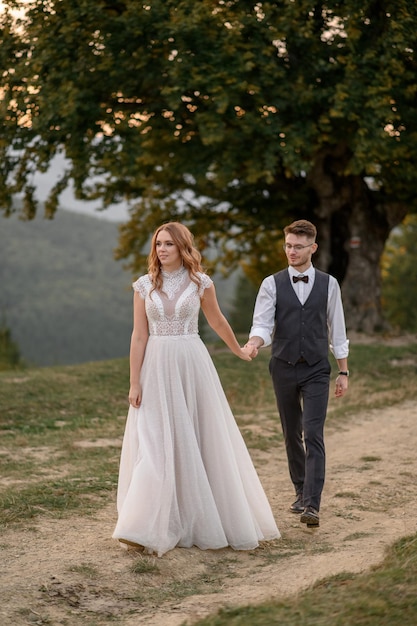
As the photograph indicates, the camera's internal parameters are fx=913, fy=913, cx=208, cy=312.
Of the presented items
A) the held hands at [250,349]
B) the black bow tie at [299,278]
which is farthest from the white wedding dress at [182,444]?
the black bow tie at [299,278]

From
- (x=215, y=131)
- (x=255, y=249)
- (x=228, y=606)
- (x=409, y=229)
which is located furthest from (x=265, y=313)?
(x=409, y=229)

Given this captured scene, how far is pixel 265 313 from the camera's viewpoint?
23.4ft

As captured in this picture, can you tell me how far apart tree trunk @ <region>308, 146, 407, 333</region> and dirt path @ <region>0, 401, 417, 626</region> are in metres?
16.6

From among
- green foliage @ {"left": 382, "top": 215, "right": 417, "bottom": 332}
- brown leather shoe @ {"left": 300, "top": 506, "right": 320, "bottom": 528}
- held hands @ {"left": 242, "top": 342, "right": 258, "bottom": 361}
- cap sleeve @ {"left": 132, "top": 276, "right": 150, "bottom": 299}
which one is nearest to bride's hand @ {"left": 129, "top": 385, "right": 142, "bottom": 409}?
cap sleeve @ {"left": 132, "top": 276, "right": 150, "bottom": 299}

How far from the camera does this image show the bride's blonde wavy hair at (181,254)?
21.1 ft

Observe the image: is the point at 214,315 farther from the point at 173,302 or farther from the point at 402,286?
the point at 402,286

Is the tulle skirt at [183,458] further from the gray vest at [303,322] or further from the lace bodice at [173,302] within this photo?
the gray vest at [303,322]

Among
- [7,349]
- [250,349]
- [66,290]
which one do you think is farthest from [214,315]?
[66,290]

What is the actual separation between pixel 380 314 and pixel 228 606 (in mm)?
21114

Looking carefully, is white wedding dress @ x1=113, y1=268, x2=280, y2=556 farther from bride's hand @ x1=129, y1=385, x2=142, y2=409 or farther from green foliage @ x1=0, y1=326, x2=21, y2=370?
green foliage @ x1=0, y1=326, x2=21, y2=370

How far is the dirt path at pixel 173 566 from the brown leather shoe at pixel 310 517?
0.06m

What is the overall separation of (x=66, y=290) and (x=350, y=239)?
127062 millimetres

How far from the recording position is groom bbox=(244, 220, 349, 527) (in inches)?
279

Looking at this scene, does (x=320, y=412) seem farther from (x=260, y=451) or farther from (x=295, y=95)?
(x=295, y=95)
